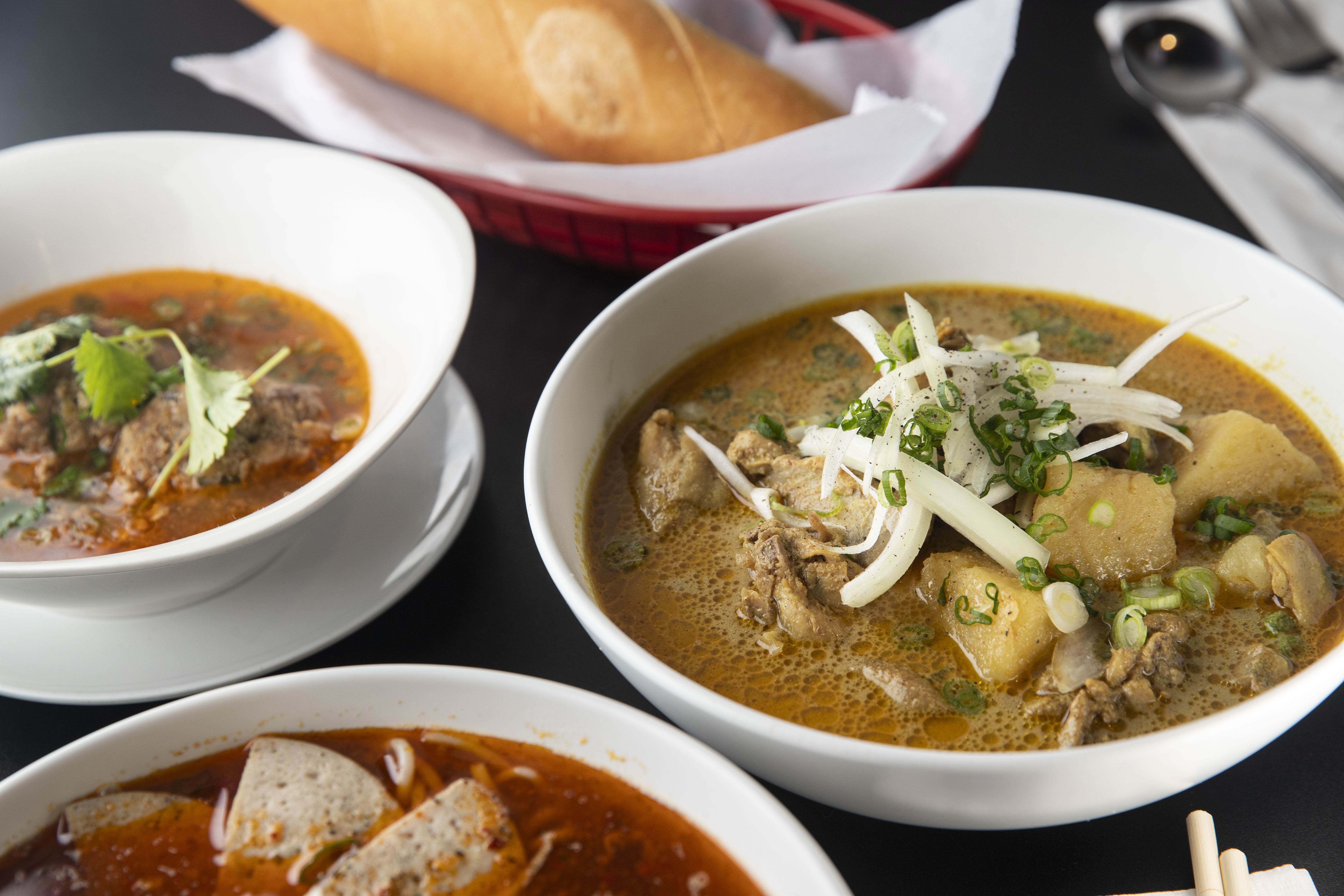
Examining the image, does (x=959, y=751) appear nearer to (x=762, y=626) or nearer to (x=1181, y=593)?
(x=762, y=626)

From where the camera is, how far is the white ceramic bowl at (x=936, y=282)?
60.6 inches

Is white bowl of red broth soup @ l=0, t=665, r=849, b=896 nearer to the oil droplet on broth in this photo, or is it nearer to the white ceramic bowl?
the white ceramic bowl

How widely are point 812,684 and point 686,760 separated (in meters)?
0.33

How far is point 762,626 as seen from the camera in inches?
77.7

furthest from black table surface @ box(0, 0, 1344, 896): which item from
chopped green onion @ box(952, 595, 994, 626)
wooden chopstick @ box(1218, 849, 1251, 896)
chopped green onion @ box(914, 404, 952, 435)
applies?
chopped green onion @ box(914, 404, 952, 435)

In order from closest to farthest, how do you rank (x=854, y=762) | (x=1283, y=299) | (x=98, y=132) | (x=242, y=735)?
(x=854, y=762) < (x=242, y=735) < (x=1283, y=299) < (x=98, y=132)

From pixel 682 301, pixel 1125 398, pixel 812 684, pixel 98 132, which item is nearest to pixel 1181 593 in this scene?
pixel 1125 398

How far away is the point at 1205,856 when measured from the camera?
1689 mm

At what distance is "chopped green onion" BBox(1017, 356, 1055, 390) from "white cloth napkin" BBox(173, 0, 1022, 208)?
1.01m

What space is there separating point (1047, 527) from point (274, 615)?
1.61 meters

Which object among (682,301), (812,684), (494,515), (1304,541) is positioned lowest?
(494,515)

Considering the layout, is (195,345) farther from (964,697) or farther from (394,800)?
(964,697)

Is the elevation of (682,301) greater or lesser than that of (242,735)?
greater

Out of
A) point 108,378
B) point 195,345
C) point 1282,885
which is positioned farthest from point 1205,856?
point 195,345
